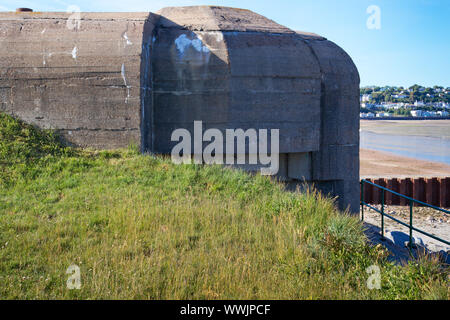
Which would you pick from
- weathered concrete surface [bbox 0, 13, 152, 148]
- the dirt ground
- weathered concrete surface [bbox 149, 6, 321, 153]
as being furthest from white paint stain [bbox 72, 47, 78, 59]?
the dirt ground

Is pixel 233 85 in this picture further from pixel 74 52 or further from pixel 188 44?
pixel 74 52

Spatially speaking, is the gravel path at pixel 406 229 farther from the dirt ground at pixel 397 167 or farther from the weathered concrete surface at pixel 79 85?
the dirt ground at pixel 397 167

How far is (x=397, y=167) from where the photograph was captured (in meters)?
21.5

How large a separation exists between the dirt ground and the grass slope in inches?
552

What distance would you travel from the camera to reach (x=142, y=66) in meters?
7.11

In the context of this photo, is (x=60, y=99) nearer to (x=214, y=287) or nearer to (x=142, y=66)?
(x=142, y=66)

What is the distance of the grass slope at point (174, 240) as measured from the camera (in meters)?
3.26

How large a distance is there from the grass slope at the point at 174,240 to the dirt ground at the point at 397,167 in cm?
1402

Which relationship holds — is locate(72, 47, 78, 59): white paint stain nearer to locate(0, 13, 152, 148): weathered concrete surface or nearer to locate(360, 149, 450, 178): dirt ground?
locate(0, 13, 152, 148): weathered concrete surface

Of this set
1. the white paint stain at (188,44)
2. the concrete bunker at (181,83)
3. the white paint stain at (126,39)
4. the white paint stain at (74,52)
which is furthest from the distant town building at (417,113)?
the white paint stain at (74,52)

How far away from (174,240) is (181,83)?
4288 millimetres
